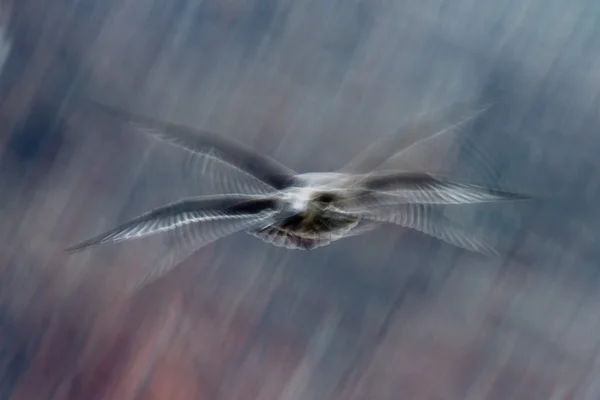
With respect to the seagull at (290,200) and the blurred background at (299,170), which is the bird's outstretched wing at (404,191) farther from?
the blurred background at (299,170)

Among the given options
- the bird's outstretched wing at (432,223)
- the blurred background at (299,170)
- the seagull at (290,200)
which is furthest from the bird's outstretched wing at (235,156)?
the blurred background at (299,170)

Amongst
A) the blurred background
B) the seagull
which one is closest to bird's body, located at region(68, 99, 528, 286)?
the seagull

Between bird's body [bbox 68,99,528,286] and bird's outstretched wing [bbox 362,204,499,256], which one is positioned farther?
bird's outstretched wing [bbox 362,204,499,256]

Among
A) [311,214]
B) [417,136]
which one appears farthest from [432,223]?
[311,214]

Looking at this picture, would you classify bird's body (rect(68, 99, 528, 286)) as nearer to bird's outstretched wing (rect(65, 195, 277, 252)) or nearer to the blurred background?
bird's outstretched wing (rect(65, 195, 277, 252))

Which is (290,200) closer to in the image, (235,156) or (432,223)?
(235,156)

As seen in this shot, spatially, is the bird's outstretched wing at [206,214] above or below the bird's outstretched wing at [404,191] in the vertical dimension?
below

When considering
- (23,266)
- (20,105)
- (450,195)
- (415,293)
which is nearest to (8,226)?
(23,266)

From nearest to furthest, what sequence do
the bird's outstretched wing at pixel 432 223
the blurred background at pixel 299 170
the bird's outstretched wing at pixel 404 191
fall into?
the bird's outstretched wing at pixel 404 191, the bird's outstretched wing at pixel 432 223, the blurred background at pixel 299 170

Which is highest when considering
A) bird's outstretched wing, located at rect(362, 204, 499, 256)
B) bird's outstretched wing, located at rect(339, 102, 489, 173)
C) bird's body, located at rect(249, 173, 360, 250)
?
bird's outstretched wing, located at rect(339, 102, 489, 173)
